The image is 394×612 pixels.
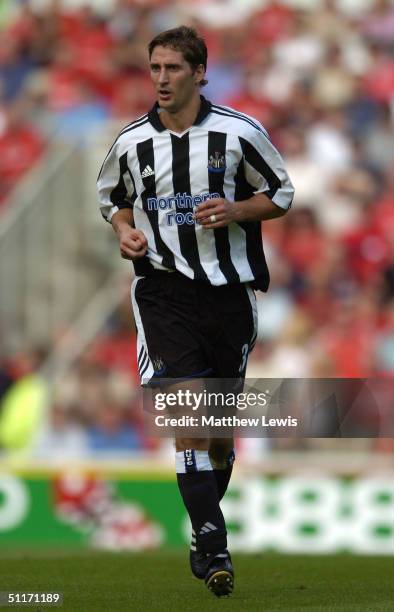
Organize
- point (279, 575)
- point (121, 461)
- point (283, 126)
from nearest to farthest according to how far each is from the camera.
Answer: point (279, 575) < point (121, 461) < point (283, 126)

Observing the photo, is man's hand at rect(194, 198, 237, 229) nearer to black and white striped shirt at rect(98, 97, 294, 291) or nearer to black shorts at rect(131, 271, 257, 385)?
black and white striped shirt at rect(98, 97, 294, 291)

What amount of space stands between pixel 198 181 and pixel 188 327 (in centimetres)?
59

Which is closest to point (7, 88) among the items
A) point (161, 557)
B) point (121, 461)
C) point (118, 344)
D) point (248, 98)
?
point (248, 98)

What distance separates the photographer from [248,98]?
45.4 ft

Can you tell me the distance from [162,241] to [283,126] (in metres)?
7.90

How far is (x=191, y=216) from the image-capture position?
5.57 metres

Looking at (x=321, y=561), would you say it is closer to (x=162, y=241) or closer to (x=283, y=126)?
(x=162, y=241)

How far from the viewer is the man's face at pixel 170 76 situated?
18.2 feet

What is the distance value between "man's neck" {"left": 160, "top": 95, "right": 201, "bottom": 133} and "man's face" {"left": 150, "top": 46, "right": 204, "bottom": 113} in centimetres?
3

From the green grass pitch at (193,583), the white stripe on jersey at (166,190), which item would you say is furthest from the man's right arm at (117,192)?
the green grass pitch at (193,583)

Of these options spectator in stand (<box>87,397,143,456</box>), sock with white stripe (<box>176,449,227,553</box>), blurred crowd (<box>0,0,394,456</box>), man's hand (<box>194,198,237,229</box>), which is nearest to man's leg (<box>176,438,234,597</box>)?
sock with white stripe (<box>176,449,227,553</box>)

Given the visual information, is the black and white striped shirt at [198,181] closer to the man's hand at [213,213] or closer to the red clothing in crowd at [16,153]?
the man's hand at [213,213]

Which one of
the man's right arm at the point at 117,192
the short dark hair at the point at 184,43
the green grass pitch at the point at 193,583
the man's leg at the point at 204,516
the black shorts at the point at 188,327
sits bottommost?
the green grass pitch at the point at 193,583

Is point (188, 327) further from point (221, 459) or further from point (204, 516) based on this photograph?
point (204, 516)
